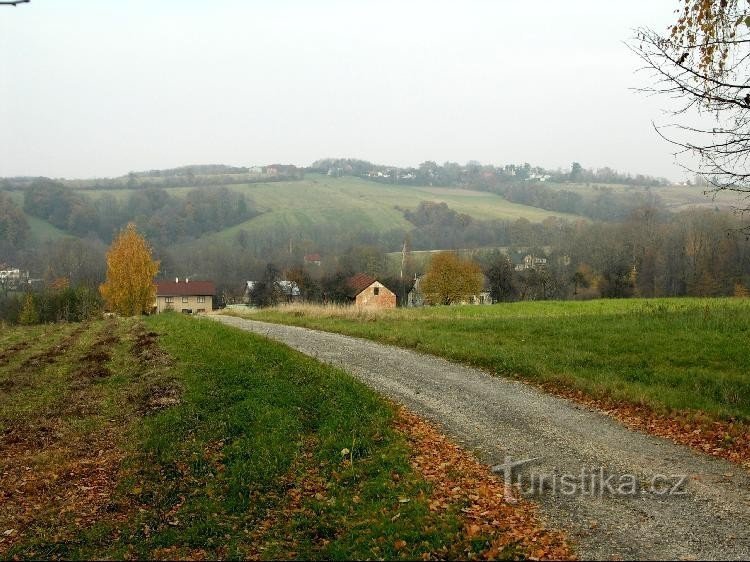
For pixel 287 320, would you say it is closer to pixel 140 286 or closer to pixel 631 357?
pixel 140 286

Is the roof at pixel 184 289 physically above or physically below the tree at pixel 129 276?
below

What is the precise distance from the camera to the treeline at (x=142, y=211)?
120 metres

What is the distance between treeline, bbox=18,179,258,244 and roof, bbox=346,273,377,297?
2246 inches

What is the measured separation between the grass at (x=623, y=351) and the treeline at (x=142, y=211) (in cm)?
10512

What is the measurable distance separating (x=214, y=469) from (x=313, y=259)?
96.5m

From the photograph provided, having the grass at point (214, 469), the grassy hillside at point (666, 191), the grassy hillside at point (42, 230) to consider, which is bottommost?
the grass at point (214, 469)

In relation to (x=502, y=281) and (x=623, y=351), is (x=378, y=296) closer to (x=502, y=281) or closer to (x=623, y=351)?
(x=502, y=281)

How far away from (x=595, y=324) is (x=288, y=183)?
485ft

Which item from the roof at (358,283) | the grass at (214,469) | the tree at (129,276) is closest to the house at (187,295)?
the roof at (358,283)

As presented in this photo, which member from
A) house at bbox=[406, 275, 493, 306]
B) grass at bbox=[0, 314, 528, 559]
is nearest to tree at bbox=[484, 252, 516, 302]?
house at bbox=[406, 275, 493, 306]

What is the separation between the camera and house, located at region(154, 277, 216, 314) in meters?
90.5

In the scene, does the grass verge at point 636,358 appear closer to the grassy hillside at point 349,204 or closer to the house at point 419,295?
the house at point 419,295

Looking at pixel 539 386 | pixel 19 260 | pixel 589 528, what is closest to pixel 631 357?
pixel 539 386

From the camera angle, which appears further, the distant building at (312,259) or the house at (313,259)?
the distant building at (312,259)
